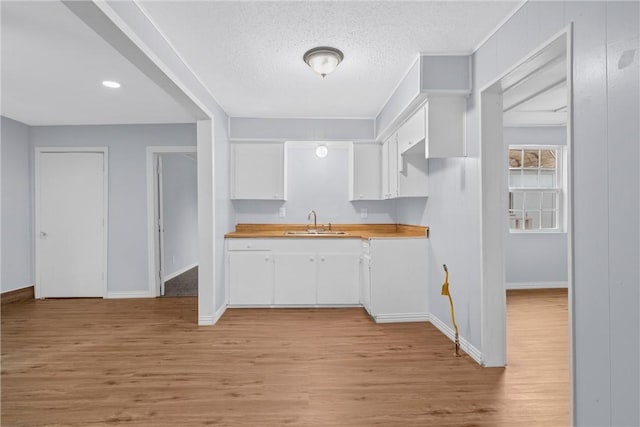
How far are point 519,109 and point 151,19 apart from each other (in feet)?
13.4

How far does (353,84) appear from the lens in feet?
10.4

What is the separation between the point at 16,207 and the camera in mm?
4336

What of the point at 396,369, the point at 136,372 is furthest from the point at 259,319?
the point at 396,369

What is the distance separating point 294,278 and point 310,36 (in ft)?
8.53

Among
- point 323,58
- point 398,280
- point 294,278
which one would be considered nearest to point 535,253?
point 398,280

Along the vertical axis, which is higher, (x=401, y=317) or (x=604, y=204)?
(x=604, y=204)

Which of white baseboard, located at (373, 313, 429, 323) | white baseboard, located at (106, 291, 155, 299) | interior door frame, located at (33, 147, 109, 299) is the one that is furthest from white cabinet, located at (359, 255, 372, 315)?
interior door frame, located at (33, 147, 109, 299)

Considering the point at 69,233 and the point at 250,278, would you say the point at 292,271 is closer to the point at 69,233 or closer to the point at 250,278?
the point at 250,278

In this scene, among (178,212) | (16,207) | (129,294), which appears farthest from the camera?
(178,212)

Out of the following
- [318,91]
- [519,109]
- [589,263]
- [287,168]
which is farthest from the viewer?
[287,168]

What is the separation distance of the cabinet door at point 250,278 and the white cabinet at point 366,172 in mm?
1480

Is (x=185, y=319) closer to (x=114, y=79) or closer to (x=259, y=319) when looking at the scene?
(x=259, y=319)

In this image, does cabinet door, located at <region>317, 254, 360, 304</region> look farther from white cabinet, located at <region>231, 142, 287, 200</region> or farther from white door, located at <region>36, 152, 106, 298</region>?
white door, located at <region>36, 152, 106, 298</region>

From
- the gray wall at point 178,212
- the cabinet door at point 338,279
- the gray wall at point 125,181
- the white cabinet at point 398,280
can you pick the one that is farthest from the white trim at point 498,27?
the gray wall at point 178,212
